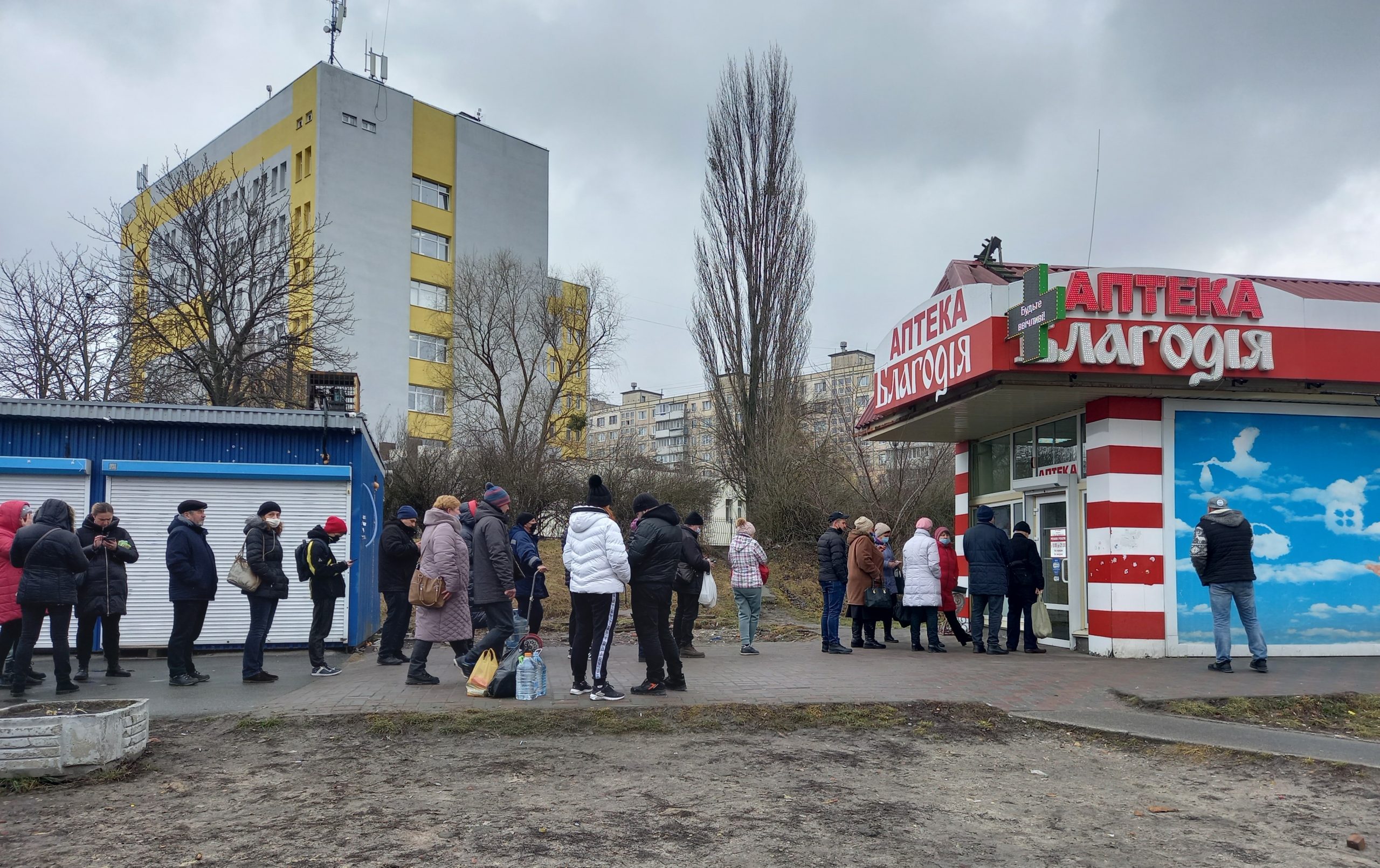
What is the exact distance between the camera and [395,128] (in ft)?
138

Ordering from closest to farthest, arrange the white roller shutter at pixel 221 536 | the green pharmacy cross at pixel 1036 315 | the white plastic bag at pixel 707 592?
the green pharmacy cross at pixel 1036 315, the white plastic bag at pixel 707 592, the white roller shutter at pixel 221 536

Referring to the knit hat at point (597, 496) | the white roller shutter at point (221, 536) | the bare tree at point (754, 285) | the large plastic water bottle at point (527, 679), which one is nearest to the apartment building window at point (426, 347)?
the bare tree at point (754, 285)

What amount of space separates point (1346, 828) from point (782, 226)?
24.8m

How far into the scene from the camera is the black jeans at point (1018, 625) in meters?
12.7

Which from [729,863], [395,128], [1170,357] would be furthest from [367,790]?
[395,128]

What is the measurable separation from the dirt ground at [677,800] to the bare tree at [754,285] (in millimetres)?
18334

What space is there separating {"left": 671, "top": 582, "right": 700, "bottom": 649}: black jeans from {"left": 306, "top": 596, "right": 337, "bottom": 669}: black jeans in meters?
3.64

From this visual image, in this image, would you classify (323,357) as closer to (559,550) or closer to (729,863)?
(559,550)

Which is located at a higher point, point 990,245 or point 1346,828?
point 990,245

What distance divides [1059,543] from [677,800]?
8.97 metres

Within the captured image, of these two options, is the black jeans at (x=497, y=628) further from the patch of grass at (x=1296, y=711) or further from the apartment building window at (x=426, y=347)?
the apartment building window at (x=426, y=347)

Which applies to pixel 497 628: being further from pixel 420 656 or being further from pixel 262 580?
pixel 262 580

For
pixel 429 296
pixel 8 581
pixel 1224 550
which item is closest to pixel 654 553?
pixel 8 581

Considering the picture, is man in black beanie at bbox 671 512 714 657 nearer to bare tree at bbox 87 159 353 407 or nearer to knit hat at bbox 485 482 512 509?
knit hat at bbox 485 482 512 509
